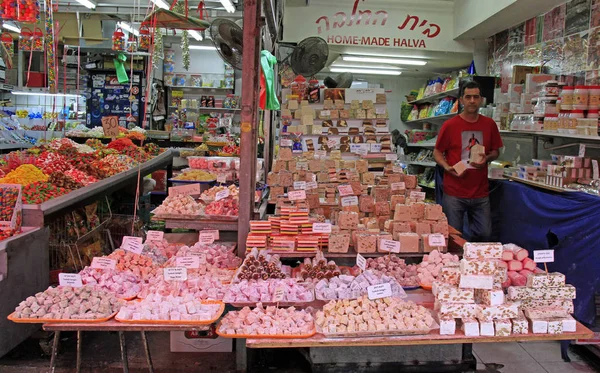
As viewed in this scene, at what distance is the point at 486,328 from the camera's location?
3.03 m

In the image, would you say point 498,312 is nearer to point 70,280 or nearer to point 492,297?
point 492,297

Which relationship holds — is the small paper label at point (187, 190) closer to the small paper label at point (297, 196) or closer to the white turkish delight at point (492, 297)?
the small paper label at point (297, 196)

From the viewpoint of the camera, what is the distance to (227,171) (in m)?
7.09

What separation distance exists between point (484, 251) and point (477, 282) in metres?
0.25

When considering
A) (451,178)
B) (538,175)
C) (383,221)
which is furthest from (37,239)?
(538,175)

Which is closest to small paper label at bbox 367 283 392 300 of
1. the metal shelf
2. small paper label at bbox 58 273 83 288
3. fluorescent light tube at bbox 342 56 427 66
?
small paper label at bbox 58 273 83 288

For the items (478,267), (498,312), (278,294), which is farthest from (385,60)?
(498,312)

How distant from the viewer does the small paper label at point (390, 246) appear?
4.18 m

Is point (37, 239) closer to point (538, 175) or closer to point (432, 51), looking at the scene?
point (538, 175)

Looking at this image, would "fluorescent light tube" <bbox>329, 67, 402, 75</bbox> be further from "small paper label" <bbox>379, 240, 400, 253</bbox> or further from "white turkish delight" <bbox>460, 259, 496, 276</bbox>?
"white turkish delight" <bbox>460, 259, 496, 276</bbox>

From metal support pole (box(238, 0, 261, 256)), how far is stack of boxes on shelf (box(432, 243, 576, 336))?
5.75 feet

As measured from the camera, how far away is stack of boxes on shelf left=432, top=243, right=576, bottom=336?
10.0ft

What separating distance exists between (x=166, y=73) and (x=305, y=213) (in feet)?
35.4

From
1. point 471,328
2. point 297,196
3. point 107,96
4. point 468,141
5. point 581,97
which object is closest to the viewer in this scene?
point 471,328
